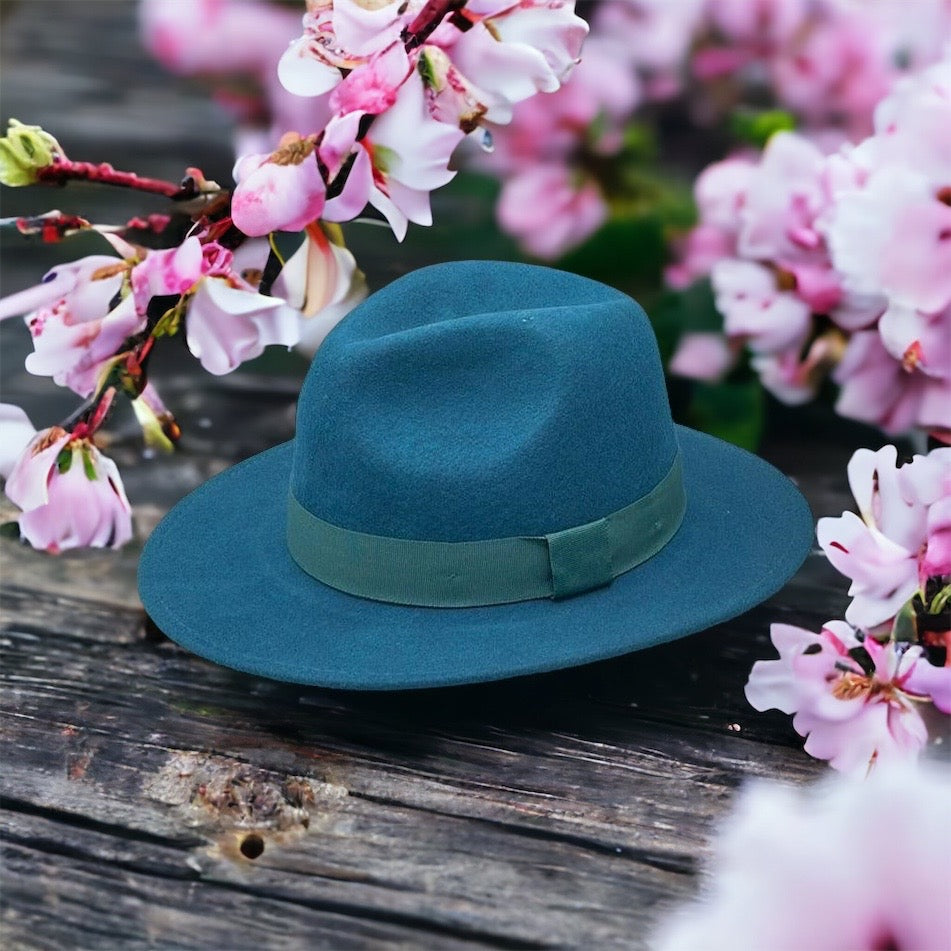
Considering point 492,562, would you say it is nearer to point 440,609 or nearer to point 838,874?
point 440,609

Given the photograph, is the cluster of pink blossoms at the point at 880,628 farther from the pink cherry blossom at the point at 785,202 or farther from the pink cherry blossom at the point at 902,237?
the pink cherry blossom at the point at 785,202

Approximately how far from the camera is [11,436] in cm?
129

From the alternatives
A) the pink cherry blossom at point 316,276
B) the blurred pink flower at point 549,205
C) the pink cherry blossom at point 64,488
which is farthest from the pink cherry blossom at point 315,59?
the pink cherry blossom at point 64,488

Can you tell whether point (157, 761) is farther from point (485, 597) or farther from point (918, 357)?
point (918, 357)

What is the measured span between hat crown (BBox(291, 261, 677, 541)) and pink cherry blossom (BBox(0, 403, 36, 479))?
28cm

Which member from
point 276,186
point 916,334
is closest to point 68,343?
point 276,186

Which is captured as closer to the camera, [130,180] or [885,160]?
[130,180]

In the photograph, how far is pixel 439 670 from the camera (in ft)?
3.74

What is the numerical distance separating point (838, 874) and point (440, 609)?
2.11 feet

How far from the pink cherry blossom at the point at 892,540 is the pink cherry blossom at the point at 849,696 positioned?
3cm

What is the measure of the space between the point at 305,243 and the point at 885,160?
606mm

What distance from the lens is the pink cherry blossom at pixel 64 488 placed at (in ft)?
4.09

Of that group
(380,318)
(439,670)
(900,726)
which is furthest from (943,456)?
(380,318)

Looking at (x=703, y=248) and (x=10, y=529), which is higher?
(x=703, y=248)
